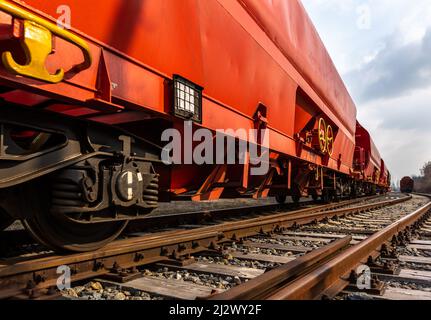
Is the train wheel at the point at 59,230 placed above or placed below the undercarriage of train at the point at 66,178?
below

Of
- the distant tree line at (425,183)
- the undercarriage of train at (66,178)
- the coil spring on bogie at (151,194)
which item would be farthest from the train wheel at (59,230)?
the distant tree line at (425,183)

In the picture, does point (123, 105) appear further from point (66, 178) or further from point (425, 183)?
point (425, 183)

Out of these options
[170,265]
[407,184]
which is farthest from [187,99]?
[407,184]

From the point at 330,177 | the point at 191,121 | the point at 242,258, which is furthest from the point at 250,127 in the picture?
the point at 330,177

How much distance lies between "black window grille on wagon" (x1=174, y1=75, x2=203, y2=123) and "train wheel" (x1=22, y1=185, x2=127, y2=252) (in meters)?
1.20

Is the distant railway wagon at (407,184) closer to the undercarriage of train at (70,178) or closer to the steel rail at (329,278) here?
the steel rail at (329,278)

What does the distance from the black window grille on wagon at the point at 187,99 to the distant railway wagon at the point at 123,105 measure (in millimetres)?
11

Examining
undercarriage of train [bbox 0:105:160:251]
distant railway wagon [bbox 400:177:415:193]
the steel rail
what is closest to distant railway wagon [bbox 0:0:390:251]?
undercarriage of train [bbox 0:105:160:251]

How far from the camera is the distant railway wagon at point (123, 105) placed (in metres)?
2.22

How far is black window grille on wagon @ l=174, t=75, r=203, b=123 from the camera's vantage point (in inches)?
124

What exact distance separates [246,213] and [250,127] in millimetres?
3306

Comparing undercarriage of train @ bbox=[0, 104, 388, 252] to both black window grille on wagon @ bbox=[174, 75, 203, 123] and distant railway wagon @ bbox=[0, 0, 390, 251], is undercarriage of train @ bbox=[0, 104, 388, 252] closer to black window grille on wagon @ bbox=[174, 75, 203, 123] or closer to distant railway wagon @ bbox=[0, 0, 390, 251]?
distant railway wagon @ bbox=[0, 0, 390, 251]

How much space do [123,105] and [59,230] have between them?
110 centimetres

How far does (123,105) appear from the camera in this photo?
2.75m
